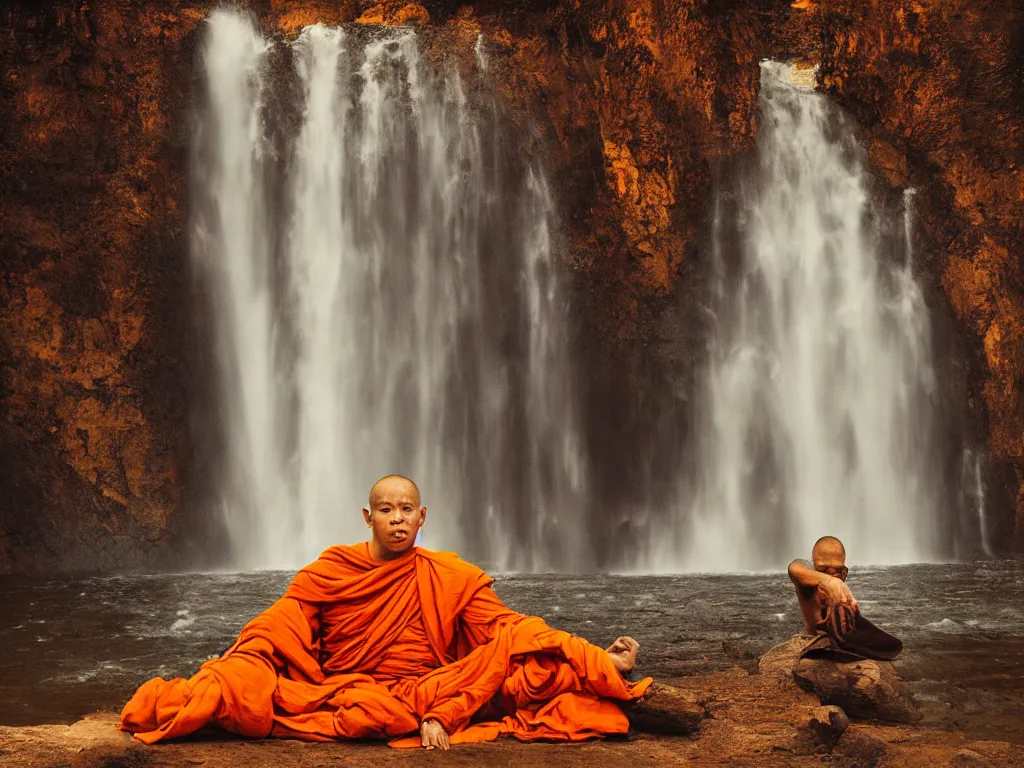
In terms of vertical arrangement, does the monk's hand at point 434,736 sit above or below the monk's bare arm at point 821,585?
below

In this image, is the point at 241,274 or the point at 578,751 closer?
the point at 578,751

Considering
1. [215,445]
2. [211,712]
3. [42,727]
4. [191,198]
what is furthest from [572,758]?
[191,198]

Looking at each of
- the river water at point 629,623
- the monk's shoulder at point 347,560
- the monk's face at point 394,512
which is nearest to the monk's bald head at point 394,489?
the monk's face at point 394,512

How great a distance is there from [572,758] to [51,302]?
18.7 metres

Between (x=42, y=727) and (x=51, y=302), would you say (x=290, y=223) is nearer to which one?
(x=51, y=302)

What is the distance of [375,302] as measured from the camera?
2239cm

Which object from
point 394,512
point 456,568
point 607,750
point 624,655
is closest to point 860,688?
point 624,655

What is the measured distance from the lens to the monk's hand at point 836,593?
6418 mm

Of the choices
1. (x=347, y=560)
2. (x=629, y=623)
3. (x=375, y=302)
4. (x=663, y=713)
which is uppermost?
(x=375, y=302)

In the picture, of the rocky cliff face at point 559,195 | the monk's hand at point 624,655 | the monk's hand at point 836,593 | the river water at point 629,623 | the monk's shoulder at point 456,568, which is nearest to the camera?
the monk's hand at point 624,655

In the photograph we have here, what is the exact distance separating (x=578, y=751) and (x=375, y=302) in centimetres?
1750

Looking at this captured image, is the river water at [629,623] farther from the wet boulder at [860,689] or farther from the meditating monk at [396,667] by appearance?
the meditating monk at [396,667]

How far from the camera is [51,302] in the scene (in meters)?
21.2

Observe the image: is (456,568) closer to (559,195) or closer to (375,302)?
(375,302)
